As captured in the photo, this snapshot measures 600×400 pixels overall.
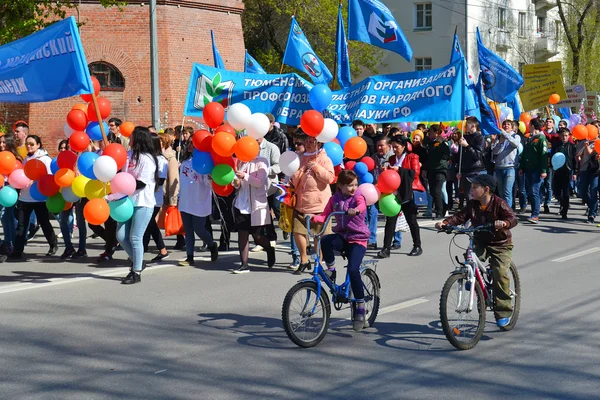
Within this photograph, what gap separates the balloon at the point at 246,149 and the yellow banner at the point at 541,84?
44.7ft

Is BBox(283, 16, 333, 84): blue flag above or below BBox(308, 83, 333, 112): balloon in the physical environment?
above

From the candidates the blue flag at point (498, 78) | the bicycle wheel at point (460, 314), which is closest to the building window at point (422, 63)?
the blue flag at point (498, 78)

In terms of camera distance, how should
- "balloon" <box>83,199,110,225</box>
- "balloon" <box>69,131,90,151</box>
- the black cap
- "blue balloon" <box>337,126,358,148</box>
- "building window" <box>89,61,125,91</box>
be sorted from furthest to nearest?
1. "building window" <box>89,61,125,91</box>
2. "blue balloon" <box>337,126,358,148</box>
3. "balloon" <box>69,131,90,151</box>
4. "balloon" <box>83,199,110,225</box>
5. the black cap

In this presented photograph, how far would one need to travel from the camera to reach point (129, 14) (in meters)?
A: 26.2

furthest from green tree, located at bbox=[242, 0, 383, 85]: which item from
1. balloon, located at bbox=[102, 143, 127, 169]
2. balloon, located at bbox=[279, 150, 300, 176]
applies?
balloon, located at bbox=[102, 143, 127, 169]

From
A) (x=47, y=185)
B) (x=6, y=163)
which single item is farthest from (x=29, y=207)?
(x=47, y=185)

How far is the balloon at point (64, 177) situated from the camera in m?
10.8

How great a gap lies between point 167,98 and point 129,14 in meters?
2.73

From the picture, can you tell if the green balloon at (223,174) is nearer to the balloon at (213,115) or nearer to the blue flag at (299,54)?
the balloon at (213,115)

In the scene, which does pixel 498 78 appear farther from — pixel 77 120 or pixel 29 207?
pixel 29 207

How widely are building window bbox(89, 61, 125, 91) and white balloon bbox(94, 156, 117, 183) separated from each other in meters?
17.2

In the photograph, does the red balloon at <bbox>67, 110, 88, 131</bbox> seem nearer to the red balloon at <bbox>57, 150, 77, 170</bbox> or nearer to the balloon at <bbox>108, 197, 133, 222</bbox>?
the red balloon at <bbox>57, 150, 77, 170</bbox>

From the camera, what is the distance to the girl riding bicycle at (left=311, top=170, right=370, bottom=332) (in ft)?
25.4

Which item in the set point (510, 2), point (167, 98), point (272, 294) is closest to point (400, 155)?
point (272, 294)
